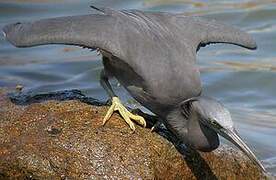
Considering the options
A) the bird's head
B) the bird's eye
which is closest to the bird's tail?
the bird's head

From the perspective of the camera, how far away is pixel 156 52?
6293 millimetres

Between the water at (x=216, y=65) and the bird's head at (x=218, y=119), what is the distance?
260 centimetres

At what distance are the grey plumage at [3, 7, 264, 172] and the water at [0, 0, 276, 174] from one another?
1.87 metres

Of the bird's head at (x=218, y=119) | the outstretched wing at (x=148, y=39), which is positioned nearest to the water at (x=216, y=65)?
the outstretched wing at (x=148, y=39)

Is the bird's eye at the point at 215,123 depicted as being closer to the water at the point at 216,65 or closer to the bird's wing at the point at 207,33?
the bird's wing at the point at 207,33

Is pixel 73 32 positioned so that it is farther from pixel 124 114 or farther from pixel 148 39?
pixel 124 114

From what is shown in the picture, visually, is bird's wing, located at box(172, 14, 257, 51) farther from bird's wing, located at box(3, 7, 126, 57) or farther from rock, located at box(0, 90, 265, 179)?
rock, located at box(0, 90, 265, 179)

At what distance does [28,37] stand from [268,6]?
7966 mm

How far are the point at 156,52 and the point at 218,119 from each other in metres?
0.85

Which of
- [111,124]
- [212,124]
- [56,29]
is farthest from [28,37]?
[212,124]

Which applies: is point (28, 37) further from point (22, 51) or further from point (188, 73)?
point (22, 51)

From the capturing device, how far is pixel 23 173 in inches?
239

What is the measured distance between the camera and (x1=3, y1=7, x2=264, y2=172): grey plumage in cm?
605

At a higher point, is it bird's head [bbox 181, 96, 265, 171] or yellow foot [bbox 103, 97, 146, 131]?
bird's head [bbox 181, 96, 265, 171]
